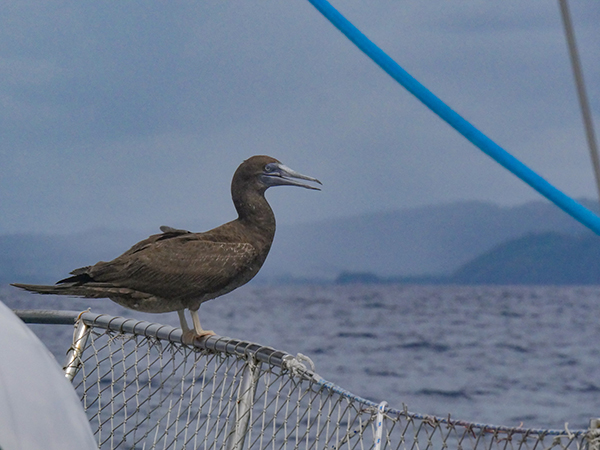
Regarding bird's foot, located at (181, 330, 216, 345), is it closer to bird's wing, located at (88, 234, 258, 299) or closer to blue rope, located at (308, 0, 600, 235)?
bird's wing, located at (88, 234, 258, 299)

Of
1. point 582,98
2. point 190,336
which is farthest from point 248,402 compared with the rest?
point 582,98

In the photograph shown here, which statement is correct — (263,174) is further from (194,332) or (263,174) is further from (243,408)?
(243,408)

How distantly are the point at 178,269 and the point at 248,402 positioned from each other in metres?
0.87

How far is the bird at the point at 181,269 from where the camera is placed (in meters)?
2.88

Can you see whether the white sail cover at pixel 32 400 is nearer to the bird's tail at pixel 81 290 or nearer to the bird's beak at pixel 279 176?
the bird's tail at pixel 81 290

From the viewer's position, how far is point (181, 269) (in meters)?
2.90

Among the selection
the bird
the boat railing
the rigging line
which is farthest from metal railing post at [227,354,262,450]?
the rigging line

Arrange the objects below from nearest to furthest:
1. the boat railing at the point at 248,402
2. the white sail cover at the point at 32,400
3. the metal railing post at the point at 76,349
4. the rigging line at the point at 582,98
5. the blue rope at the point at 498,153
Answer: the white sail cover at the point at 32,400 < the rigging line at the point at 582,98 < the blue rope at the point at 498,153 < the boat railing at the point at 248,402 < the metal railing post at the point at 76,349

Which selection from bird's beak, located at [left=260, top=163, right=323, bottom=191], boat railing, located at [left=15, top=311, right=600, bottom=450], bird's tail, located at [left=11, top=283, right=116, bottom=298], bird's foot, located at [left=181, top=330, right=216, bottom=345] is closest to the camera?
boat railing, located at [left=15, top=311, right=600, bottom=450]

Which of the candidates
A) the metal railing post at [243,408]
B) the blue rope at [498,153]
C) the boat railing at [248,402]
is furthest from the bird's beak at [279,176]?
the blue rope at [498,153]

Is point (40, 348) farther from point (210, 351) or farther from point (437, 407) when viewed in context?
point (437, 407)

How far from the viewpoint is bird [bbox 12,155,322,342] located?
2.88 metres

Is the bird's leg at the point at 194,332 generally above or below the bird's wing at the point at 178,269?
below

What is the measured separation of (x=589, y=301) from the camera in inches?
1558
